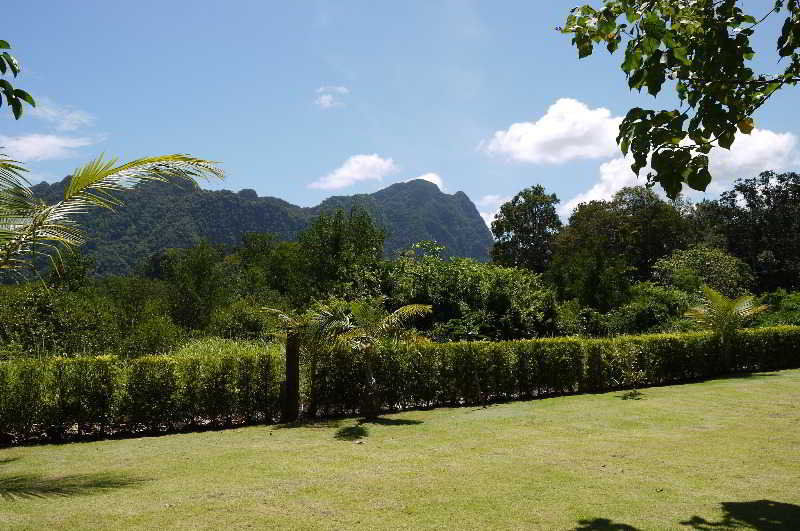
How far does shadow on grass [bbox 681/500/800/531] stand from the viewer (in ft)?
15.7

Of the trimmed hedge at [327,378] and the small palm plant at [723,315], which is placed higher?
the small palm plant at [723,315]

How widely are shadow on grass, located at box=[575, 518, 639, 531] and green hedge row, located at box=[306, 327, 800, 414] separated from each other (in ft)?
24.7

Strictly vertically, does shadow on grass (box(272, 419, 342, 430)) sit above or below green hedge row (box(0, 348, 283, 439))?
below

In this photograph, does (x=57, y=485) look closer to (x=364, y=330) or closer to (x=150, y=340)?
(x=364, y=330)

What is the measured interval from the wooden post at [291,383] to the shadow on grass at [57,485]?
495 centimetres

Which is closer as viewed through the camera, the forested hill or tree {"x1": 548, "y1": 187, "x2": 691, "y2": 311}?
tree {"x1": 548, "y1": 187, "x2": 691, "y2": 311}

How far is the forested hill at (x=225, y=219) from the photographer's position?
83.2 metres

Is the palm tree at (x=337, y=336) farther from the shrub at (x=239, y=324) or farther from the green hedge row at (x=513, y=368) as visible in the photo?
the shrub at (x=239, y=324)

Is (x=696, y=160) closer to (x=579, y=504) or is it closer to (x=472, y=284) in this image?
(x=579, y=504)

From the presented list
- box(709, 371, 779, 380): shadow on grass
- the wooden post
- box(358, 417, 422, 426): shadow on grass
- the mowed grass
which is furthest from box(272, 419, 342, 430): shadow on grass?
box(709, 371, 779, 380): shadow on grass

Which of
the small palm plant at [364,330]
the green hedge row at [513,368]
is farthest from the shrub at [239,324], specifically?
the small palm plant at [364,330]

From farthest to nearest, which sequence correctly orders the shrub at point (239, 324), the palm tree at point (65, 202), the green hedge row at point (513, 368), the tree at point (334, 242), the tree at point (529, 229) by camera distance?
the tree at point (529, 229) → the tree at point (334, 242) → the shrub at point (239, 324) → the green hedge row at point (513, 368) → the palm tree at point (65, 202)

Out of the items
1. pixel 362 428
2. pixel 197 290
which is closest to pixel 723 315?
pixel 362 428

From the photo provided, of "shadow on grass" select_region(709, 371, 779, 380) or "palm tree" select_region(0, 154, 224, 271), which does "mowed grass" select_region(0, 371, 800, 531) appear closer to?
"palm tree" select_region(0, 154, 224, 271)
